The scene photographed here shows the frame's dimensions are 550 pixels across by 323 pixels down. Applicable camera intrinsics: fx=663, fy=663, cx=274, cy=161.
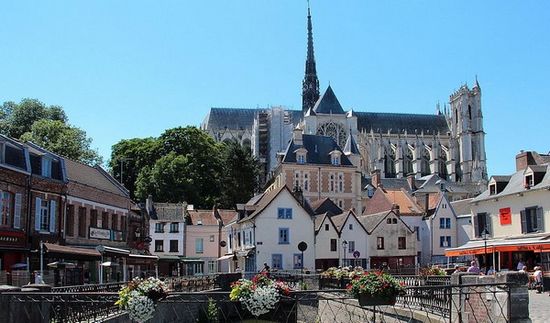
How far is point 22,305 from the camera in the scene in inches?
460

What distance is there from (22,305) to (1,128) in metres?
66.4

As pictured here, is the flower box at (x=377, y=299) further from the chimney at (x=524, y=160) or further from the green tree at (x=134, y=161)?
the green tree at (x=134, y=161)

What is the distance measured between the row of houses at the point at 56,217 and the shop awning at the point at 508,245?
66.5ft

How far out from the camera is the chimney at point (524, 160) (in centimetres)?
4197

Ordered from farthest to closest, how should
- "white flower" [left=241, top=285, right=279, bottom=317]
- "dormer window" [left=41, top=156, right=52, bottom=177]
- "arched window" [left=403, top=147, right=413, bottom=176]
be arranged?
"arched window" [left=403, top=147, right=413, bottom=176]
"dormer window" [left=41, top=156, right=52, bottom=177]
"white flower" [left=241, top=285, right=279, bottom=317]

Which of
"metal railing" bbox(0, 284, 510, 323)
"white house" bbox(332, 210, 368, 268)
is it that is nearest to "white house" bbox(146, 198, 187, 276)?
"white house" bbox(332, 210, 368, 268)

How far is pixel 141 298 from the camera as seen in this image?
11.3 m

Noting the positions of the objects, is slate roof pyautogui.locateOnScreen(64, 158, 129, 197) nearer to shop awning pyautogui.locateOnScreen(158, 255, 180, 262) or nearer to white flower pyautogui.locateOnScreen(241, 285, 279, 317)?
shop awning pyautogui.locateOnScreen(158, 255, 180, 262)

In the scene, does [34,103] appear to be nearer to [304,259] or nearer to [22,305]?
[304,259]

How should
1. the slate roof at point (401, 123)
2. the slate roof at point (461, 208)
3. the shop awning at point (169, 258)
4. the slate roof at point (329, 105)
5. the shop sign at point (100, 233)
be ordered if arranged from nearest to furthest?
the shop sign at point (100, 233), the shop awning at point (169, 258), the slate roof at point (461, 208), the slate roof at point (329, 105), the slate roof at point (401, 123)

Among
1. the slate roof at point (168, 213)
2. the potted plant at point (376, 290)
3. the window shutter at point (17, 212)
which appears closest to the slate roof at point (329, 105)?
the slate roof at point (168, 213)

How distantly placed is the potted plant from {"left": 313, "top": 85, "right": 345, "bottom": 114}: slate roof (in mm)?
106273

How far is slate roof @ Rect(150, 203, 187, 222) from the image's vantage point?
63.4 m

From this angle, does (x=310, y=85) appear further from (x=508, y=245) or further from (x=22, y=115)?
(x=508, y=245)
